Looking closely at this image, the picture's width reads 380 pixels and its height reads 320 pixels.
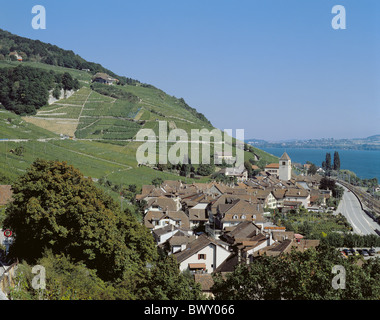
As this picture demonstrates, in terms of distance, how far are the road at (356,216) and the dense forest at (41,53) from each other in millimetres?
73049

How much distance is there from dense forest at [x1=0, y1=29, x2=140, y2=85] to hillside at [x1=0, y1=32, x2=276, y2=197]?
4.74m

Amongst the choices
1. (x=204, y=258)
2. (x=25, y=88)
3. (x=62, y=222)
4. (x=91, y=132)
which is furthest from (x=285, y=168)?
(x=62, y=222)

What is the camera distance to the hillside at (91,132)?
4459 cm

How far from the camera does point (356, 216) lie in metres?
44.8

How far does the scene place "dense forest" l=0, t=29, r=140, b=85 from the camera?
109375mm

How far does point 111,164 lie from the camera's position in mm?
51375

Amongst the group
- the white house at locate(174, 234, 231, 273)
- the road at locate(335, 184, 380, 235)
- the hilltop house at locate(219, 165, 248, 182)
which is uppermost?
the hilltop house at locate(219, 165, 248, 182)

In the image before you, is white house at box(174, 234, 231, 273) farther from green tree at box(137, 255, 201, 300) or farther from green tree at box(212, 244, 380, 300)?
green tree at box(212, 244, 380, 300)

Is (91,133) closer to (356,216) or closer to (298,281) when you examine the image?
(356,216)

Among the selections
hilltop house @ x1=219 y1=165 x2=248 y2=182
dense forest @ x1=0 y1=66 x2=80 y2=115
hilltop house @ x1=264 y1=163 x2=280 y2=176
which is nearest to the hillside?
dense forest @ x1=0 y1=66 x2=80 y2=115

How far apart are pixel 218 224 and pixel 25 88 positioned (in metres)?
52.7

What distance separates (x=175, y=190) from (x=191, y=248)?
2337 cm
